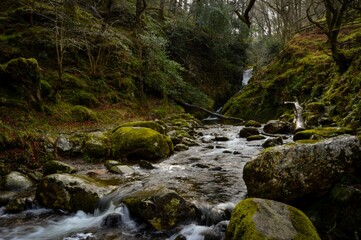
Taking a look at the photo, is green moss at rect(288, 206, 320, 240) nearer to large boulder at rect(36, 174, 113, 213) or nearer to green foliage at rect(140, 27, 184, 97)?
large boulder at rect(36, 174, 113, 213)

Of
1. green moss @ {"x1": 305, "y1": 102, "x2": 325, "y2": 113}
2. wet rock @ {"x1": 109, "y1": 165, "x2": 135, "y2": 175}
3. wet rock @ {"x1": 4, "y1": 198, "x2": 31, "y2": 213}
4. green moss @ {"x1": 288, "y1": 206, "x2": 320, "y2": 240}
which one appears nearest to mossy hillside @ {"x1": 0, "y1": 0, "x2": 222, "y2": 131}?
wet rock @ {"x1": 109, "y1": 165, "x2": 135, "y2": 175}

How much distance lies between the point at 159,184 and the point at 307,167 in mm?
3215

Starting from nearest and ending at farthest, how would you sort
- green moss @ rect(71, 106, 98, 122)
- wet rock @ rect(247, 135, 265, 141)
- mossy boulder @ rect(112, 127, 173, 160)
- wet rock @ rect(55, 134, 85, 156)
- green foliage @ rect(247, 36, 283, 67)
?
wet rock @ rect(55, 134, 85, 156), mossy boulder @ rect(112, 127, 173, 160), green moss @ rect(71, 106, 98, 122), wet rock @ rect(247, 135, 265, 141), green foliage @ rect(247, 36, 283, 67)

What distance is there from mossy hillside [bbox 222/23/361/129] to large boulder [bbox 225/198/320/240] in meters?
8.03

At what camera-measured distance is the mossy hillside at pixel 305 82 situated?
12227mm

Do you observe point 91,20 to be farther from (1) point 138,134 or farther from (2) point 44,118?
(1) point 138,134

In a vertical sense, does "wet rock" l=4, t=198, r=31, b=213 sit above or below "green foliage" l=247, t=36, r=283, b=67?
below

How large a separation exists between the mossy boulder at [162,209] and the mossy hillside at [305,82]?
793 centimetres

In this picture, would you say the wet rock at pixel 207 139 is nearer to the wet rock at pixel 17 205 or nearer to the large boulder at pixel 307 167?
the large boulder at pixel 307 167

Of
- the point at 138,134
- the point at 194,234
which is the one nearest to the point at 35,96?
the point at 138,134

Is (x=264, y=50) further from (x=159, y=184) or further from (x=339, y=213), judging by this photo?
(x=339, y=213)

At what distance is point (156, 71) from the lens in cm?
1764

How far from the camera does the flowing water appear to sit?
4777 millimetres

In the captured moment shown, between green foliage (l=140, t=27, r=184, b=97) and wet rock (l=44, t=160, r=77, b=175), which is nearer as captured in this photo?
wet rock (l=44, t=160, r=77, b=175)
